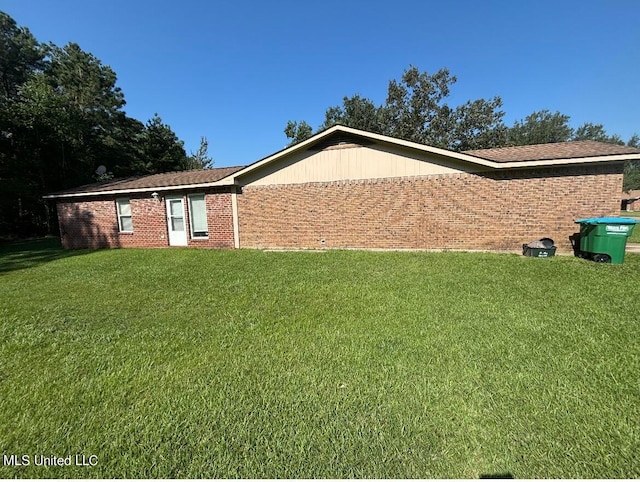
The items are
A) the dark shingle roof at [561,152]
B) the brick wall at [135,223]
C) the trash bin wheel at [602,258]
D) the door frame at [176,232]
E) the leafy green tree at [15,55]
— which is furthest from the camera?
the leafy green tree at [15,55]

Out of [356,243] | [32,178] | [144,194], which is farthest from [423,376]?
[32,178]

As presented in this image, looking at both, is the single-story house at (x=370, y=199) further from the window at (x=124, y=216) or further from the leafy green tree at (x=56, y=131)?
the leafy green tree at (x=56, y=131)

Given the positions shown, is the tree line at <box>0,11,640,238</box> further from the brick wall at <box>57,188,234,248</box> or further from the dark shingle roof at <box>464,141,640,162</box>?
the dark shingle roof at <box>464,141,640,162</box>

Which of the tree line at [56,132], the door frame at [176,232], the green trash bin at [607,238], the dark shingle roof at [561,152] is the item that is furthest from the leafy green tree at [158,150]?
the green trash bin at [607,238]

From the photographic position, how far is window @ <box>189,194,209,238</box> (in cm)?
1125

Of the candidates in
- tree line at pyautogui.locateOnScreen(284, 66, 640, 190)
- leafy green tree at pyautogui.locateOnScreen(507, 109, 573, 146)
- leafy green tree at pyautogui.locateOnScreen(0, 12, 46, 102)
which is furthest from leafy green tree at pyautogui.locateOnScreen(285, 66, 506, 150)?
leafy green tree at pyautogui.locateOnScreen(0, 12, 46, 102)

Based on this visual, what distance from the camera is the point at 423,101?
107 feet

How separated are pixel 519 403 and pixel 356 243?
7924 millimetres

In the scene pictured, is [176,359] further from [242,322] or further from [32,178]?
[32,178]

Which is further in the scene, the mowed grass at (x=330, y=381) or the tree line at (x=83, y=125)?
the tree line at (x=83, y=125)

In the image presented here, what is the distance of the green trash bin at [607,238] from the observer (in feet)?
22.0

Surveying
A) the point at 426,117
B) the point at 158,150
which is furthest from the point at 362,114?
the point at 158,150

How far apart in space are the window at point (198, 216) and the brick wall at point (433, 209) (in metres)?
1.65

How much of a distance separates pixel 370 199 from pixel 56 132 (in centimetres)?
2346
